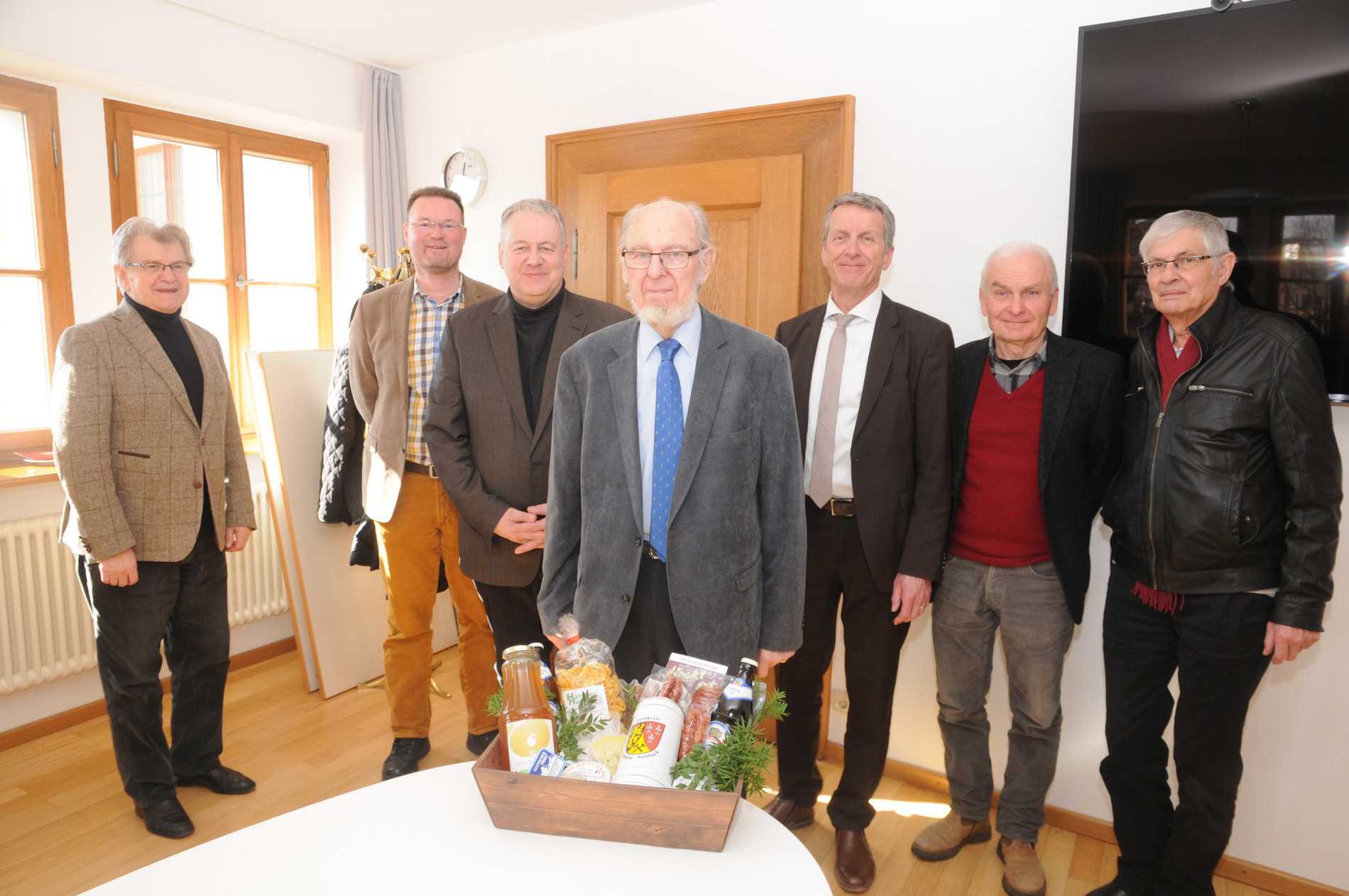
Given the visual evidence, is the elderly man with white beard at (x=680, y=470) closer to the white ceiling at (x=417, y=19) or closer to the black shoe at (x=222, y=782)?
the black shoe at (x=222, y=782)

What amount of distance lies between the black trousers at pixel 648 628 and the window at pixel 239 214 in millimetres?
2739

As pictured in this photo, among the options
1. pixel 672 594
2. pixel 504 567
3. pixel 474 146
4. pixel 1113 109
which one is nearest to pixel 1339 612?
pixel 1113 109

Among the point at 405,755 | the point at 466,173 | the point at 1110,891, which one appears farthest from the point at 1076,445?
the point at 466,173

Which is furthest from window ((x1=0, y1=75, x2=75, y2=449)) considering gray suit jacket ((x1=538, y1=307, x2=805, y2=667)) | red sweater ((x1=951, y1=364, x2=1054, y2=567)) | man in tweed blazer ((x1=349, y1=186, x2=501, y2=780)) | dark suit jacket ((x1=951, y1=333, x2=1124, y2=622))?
dark suit jacket ((x1=951, y1=333, x2=1124, y2=622))

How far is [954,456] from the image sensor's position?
2254mm

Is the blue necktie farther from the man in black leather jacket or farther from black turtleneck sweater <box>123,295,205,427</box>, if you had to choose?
black turtleneck sweater <box>123,295,205,427</box>

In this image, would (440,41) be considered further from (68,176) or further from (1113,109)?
(1113,109)

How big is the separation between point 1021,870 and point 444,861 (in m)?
1.88

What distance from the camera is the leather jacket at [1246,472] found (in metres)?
1.80

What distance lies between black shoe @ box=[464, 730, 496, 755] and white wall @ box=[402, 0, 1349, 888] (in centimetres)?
131

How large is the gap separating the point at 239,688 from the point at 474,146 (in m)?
2.67

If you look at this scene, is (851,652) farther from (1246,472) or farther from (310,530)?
(310,530)

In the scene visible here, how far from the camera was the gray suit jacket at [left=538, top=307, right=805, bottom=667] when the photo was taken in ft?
5.50

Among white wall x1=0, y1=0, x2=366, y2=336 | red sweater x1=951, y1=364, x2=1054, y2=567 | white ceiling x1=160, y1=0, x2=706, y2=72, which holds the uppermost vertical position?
white ceiling x1=160, y1=0, x2=706, y2=72
